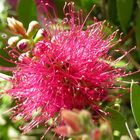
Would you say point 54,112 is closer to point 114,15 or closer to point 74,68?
point 74,68

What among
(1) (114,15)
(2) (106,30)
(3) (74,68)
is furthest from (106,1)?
(3) (74,68)

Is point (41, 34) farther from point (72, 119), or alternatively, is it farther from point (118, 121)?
point (72, 119)

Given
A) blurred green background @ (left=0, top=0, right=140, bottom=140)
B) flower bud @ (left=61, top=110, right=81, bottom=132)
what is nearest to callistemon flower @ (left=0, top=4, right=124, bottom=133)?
blurred green background @ (left=0, top=0, right=140, bottom=140)

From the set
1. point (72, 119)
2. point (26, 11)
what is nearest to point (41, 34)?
point (26, 11)

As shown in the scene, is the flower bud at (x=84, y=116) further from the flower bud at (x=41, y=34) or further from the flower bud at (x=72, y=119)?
the flower bud at (x=41, y=34)

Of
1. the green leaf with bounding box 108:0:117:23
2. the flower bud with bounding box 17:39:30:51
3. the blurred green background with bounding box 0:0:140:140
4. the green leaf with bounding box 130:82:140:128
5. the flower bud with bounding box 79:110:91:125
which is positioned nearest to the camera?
the flower bud with bounding box 79:110:91:125

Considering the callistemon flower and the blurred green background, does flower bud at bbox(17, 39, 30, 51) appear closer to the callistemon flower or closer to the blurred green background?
the callistemon flower
